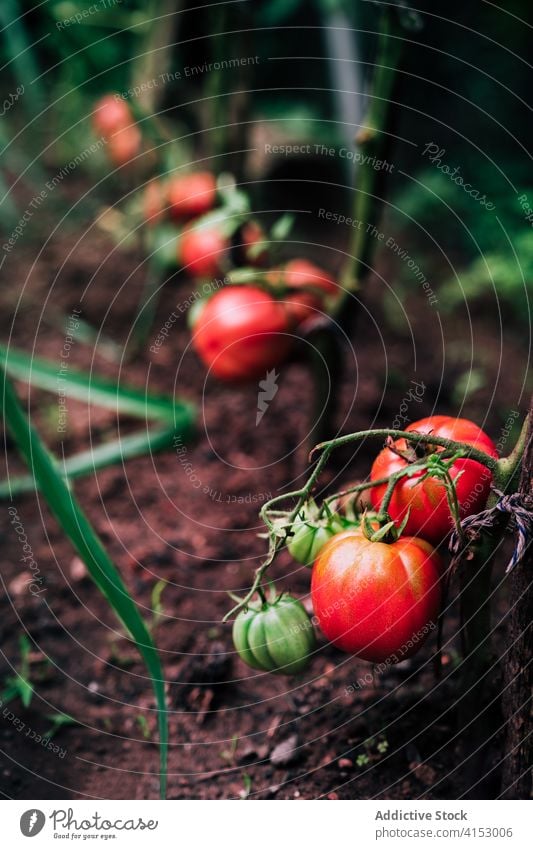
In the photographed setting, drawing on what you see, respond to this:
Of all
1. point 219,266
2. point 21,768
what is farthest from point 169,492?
point 21,768

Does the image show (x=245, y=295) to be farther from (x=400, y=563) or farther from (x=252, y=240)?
(x=400, y=563)

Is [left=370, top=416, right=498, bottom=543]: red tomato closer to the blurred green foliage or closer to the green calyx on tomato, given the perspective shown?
the green calyx on tomato

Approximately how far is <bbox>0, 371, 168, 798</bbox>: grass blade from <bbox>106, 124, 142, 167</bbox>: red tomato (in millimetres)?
1130

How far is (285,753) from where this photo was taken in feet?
3.12

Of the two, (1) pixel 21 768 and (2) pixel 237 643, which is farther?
(1) pixel 21 768

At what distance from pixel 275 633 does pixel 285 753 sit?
264 mm

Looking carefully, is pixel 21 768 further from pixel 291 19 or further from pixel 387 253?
pixel 291 19

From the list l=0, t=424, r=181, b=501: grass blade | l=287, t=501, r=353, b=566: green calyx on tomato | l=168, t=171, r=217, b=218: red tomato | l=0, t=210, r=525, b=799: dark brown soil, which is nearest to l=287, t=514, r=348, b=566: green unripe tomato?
l=287, t=501, r=353, b=566: green calyx on tomato

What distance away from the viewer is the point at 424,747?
92 centimetres

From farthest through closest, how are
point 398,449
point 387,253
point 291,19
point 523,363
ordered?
1. point 291,19
2. point 387,253
3. point 523,363
4. point 398,449

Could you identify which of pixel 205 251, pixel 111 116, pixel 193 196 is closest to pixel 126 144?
pixel 111 116

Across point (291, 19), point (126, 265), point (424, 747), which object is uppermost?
point (291, 19)

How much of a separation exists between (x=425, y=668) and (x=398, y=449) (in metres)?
0.39

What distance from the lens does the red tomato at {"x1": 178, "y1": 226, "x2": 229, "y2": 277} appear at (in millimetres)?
1437
